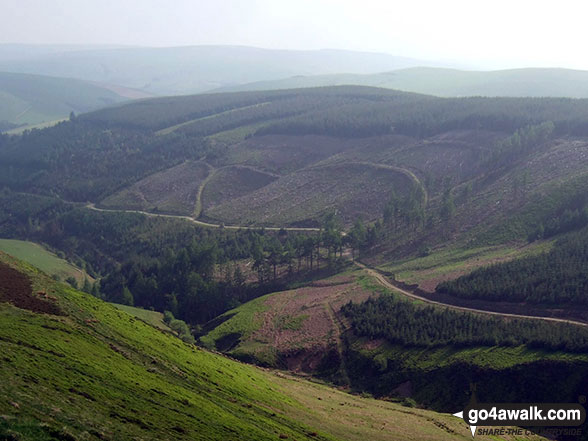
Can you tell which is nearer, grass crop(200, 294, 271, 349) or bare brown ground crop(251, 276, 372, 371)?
bare brown ground crop(251, 276, 372, 371)

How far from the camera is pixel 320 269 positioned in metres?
132

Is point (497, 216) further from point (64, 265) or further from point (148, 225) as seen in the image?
point (64, 265)

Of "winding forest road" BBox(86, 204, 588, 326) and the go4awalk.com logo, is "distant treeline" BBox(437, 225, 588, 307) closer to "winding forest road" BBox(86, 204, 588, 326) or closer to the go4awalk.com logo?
"winding forest road" BBox(86, 204, 588, 326)

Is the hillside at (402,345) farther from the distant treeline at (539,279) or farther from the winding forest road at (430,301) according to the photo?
the distant treeline at (539,279)

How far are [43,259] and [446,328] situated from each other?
12033cm

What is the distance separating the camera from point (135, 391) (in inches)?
1777

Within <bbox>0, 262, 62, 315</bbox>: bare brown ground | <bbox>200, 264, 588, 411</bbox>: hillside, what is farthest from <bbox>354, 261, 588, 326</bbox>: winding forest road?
<bbox>0, 262, 62, 315</bbox>: bare brown ground

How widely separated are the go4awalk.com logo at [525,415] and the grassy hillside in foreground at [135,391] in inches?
137

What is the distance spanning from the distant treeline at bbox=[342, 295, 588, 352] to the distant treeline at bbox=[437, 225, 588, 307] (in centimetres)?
756

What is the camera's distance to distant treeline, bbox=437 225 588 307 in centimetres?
8519

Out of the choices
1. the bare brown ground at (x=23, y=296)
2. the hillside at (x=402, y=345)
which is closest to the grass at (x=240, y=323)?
the hillside at (x=402, y=345)

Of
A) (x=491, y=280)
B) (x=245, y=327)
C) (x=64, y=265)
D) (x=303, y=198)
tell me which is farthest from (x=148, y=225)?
(x=491, y=280)

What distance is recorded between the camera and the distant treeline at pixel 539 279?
8519 centimetres

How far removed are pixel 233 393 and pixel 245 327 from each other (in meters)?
42.8
